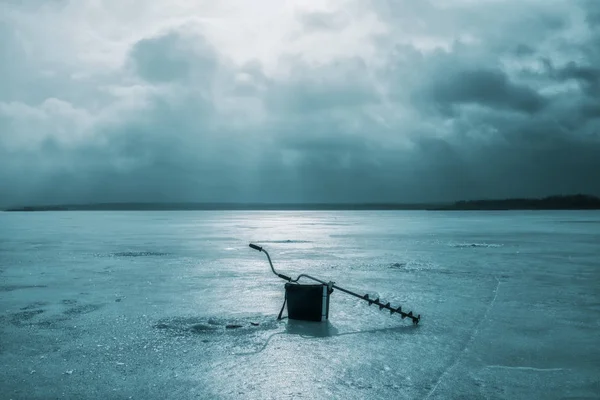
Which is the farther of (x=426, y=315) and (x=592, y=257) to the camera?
(x=592, y=257)

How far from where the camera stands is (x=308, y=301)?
790 centimetres

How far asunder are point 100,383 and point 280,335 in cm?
264

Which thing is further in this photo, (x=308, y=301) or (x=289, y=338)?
(x=308, y=301)

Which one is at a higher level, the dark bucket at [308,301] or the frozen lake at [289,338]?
the dark bucket at [308,301]

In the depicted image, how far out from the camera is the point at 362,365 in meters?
5.84

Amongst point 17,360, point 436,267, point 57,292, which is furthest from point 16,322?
point 436,267

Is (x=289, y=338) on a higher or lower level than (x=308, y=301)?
lower

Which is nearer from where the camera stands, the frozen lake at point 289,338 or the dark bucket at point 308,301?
the frozen lake at point 289,338


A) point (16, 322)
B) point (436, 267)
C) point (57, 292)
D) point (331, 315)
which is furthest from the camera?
point (436, 267)

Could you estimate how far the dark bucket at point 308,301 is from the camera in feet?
25.7

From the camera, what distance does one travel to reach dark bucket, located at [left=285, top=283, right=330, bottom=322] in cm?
785

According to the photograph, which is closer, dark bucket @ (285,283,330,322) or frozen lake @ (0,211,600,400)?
frozen lake @ (0,211,600,400)

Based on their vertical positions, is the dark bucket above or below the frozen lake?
above

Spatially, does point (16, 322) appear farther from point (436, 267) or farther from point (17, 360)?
point (436, 267)
